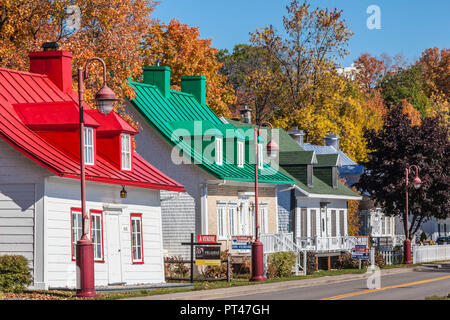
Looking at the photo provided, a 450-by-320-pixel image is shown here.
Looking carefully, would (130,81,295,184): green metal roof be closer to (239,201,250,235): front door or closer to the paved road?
(239,201,250,235): front door

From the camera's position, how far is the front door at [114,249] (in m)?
31.2

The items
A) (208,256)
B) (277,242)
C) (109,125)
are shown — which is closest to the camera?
(109,125)

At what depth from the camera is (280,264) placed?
41.1 m

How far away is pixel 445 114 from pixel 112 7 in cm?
6279

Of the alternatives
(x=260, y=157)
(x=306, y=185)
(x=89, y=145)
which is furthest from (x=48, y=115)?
(x=306, y=185)

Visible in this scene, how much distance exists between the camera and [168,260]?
39.1 meters

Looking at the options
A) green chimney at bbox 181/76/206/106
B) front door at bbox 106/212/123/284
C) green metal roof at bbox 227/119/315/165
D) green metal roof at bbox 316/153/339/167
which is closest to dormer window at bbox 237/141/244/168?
green metal roof at bbox 227/119/315/165

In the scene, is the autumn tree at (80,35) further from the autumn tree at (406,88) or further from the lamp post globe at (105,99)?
the autumn tree at (406,88)

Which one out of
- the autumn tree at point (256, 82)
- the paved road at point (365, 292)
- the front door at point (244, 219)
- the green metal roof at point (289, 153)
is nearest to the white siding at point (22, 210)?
the paved road at point (365, 292)

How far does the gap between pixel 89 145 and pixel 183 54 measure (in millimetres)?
34818

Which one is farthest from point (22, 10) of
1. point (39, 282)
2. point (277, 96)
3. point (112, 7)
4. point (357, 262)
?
point (277, 96)

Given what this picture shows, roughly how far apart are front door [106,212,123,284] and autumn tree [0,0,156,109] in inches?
305

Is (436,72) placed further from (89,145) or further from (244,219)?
(89,145)

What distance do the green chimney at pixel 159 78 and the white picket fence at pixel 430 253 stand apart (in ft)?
62.2
